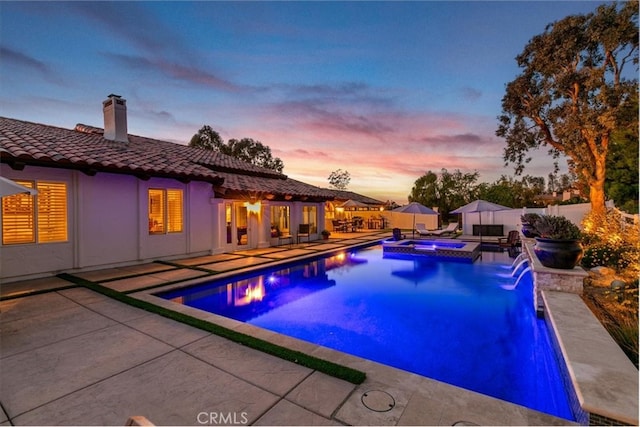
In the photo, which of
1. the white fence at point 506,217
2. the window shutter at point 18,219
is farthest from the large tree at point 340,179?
the window shutter at point 18,219

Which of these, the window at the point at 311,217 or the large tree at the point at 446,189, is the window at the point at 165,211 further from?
the large tree at the point at 446,189

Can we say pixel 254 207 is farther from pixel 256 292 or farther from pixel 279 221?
pixel 256 292

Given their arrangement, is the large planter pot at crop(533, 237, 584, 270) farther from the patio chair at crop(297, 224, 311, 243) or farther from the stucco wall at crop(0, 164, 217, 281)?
the patio chair at crop(297, 224, 311, 243)

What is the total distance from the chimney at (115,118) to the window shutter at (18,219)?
5.58m

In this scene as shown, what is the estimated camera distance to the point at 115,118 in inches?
527

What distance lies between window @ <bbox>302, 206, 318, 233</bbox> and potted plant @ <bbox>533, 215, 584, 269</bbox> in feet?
45.8

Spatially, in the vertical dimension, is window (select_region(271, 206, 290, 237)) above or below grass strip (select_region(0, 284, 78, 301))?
above

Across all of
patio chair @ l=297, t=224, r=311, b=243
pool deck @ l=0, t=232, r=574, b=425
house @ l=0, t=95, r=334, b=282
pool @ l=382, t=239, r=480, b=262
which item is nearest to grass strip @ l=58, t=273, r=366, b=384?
pool deck @ l=0, t=232, r=574, b=425

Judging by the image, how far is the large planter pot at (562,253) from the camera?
20.9 ft

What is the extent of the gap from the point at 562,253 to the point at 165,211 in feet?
42.3

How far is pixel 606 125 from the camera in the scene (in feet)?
42.2

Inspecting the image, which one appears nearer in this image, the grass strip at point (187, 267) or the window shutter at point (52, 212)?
the window shutter at point (52, 212)

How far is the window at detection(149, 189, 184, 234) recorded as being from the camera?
463 inches

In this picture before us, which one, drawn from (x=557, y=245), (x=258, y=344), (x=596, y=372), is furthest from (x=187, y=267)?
(x=557, y=245)
